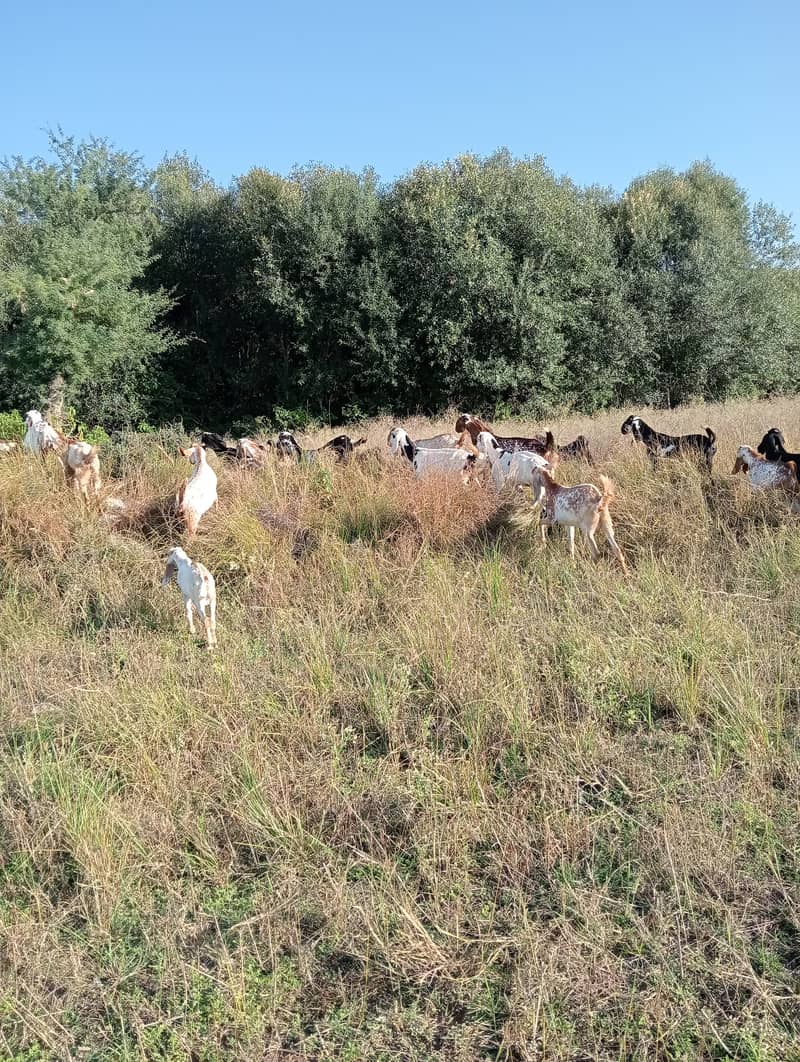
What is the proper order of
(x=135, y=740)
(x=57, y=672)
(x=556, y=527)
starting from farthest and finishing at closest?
1. (x=556, y=527)
2. (x=57, y=672)
3. (x=135, y=740)

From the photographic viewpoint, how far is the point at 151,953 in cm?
272

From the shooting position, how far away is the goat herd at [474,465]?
5.89 meters

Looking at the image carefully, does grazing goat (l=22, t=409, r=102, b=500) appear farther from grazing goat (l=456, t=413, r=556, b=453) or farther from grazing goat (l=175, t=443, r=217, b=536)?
grazing goat (l=456, t=413, r=556, b=453)

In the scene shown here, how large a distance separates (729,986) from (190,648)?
3.39m

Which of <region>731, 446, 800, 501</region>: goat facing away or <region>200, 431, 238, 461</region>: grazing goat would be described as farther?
<region>200, 431, 238, 461</region>: grazing goat

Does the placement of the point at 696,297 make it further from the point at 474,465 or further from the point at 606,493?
the point at 606,493

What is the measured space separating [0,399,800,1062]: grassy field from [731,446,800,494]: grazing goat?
26.6 inches

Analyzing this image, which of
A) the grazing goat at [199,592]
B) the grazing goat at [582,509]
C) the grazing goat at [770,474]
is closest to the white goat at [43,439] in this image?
the grazing goat at [199,592]

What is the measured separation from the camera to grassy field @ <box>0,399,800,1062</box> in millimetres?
2447

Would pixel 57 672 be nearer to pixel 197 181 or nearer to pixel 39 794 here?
pixel 39 794

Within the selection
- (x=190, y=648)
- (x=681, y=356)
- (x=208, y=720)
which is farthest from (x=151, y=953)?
(x=681, y=356)

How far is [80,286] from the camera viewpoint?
60.2 ft

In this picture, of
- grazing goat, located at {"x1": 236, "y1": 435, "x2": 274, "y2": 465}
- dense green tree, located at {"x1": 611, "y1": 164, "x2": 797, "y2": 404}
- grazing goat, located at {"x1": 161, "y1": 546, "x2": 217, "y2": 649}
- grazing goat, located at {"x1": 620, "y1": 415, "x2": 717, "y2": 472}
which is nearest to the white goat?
grazing goat, located at {"x1": 236, "y1": 435, "x2": 274, "y2": 465}

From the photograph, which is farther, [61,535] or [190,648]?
[61,535]
